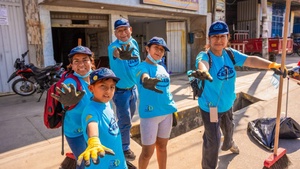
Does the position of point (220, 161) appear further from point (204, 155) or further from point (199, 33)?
point (199, 33)

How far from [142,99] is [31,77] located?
4990 mm

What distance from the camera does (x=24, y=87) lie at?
6438 millimetres

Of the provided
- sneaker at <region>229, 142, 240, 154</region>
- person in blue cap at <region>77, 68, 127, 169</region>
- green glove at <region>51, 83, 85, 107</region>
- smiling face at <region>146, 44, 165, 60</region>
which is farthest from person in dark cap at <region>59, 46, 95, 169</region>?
sneaker at <region>229, 142, 240, 154</region>

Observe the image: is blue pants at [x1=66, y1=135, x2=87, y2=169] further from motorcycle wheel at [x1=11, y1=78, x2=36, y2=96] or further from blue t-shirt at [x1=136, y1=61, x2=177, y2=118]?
motorcycle wheel at [x1=11, y1=78, x2=36, y2=96]

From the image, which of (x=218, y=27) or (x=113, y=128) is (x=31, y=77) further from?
(x=218, y=27)

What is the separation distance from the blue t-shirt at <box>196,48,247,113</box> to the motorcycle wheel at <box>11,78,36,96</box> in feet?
17.6

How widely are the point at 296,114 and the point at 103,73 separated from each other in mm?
4790

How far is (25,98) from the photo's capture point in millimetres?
6340

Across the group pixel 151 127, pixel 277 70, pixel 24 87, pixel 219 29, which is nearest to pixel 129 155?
pixel 151 127

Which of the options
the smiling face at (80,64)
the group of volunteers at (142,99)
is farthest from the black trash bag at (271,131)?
the smiling face at (80,64)

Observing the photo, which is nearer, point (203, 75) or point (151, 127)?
point (203, 75)

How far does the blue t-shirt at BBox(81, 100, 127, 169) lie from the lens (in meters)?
1.71

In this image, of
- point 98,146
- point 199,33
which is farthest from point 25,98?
point 199,33

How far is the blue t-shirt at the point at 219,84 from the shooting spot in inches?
98.7
